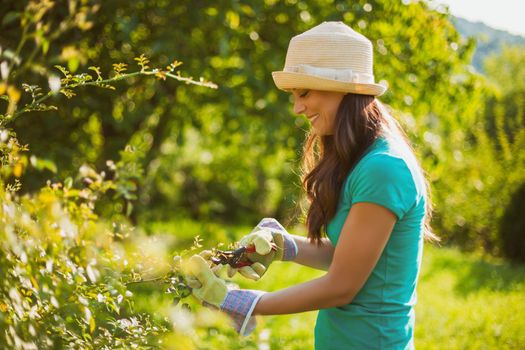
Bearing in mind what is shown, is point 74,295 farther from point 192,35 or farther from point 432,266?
point 432,266

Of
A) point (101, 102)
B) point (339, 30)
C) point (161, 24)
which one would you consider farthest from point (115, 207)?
point (339, 30)

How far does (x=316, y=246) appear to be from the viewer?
197cm

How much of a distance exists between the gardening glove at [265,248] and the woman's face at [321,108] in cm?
33

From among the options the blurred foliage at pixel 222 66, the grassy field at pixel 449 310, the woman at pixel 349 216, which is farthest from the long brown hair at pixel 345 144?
the blurred foliage at pixel 222 66

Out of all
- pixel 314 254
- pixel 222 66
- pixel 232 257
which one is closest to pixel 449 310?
pixel 222 66

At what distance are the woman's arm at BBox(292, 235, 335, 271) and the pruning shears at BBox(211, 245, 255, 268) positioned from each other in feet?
0.60

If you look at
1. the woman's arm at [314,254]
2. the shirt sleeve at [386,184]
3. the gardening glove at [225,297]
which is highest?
the shirt sleeve at [386,184]

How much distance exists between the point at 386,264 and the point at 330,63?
1.81 feet

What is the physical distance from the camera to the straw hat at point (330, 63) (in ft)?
5.65

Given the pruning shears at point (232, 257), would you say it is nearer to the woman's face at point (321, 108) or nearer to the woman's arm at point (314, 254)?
the woman's arm at point (314, 254)

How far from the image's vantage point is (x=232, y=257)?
1.81 m

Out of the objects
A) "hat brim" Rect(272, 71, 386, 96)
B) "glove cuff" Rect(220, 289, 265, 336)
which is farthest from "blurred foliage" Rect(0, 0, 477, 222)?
"glove cuff" Rect(220, 289, 265, 336)

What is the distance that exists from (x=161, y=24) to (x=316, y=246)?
2.52m

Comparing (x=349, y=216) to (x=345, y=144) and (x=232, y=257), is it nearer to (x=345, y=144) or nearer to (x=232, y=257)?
(x=345, y=144)
